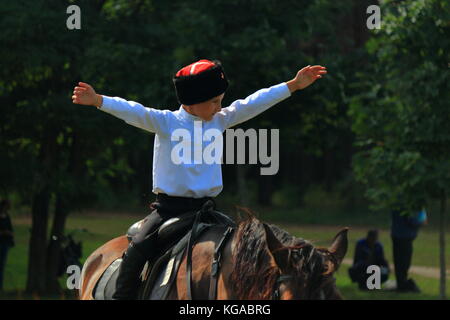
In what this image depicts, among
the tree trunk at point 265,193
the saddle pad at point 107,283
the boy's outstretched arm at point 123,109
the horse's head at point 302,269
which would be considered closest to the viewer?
the horse's head at point 302,269

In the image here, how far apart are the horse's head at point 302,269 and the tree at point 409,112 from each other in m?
11.1

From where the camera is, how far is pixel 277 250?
507 cm

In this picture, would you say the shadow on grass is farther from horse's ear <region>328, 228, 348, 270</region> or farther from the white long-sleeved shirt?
horse's ear <region>328, 228, 348, 270</region>

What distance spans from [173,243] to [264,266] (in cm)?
96

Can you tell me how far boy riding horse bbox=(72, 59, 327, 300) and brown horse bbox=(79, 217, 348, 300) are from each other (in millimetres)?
331

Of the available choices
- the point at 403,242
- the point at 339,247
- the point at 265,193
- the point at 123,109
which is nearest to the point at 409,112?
the point at 403,242

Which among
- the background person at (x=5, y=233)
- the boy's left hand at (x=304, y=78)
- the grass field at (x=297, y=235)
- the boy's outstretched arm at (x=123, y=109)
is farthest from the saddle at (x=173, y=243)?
the background person at (x=5, y=233)

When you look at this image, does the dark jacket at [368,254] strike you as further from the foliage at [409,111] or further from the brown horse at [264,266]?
the brown horse at [264,266]

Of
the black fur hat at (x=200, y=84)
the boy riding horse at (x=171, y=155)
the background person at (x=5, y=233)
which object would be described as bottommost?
the background person at (x=5, y=233)

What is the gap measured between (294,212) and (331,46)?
18687 millimetres

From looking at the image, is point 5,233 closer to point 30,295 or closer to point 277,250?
point 30,295

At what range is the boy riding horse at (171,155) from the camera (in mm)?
5949

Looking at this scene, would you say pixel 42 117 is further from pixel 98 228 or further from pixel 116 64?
pixel 98 228
